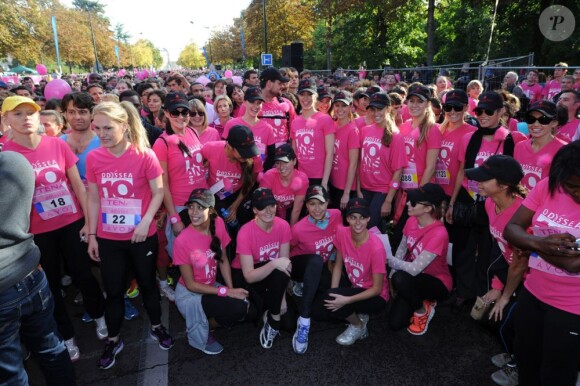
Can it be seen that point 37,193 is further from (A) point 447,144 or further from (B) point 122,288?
(A) point 447,144

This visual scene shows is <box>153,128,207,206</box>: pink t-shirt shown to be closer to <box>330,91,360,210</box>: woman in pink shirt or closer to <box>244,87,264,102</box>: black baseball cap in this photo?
<box>244,87,264,102</box>: black baseball cap

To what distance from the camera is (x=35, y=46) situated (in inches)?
1218

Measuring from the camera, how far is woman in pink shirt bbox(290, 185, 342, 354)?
11.8ft

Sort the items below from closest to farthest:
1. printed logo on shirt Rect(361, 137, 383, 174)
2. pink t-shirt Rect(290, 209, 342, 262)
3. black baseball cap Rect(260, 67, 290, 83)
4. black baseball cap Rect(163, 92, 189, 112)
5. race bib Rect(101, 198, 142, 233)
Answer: race bib Rect(101, 198, 142, 233) < black baseball cap Rect(163, 92, 189, 112) < pink t-shirt Rect(290, 209, 342, 262) < printed logo on shirt Rect(361, 137, 383, 174) < black baseball cap Rect(260, 67, 290, 83)

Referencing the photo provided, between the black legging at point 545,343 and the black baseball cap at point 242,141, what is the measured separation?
258 cm

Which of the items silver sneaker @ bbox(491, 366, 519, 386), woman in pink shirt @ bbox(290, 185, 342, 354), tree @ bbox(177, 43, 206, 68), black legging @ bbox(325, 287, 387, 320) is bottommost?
silver sneaker @ bbox(491, 366, 519, 386)

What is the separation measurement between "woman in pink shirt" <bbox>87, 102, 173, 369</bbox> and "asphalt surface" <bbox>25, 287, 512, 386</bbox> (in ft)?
1.11

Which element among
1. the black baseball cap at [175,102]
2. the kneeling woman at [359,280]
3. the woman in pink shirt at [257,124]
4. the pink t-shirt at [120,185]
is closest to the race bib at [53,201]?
the pink t-shirt at [120,185]

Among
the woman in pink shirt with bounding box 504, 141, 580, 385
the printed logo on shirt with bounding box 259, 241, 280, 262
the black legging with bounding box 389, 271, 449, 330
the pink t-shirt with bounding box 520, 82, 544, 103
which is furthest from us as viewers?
the pink t-shirt with bounding box 520, 82, 544, 103

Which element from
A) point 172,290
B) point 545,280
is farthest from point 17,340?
point 545,280

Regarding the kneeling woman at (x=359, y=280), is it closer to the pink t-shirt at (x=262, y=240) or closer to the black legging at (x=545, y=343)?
the pink t-shirt at (x=262, y=240)

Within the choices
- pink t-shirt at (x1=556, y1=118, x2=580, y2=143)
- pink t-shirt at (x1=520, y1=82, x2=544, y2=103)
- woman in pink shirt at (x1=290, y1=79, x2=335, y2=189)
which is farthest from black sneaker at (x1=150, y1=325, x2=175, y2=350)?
pink t-shirt at (x1=520, y1=82, x2=544, y2=103)

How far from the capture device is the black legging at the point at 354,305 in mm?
3453

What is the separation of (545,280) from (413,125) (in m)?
2.59
